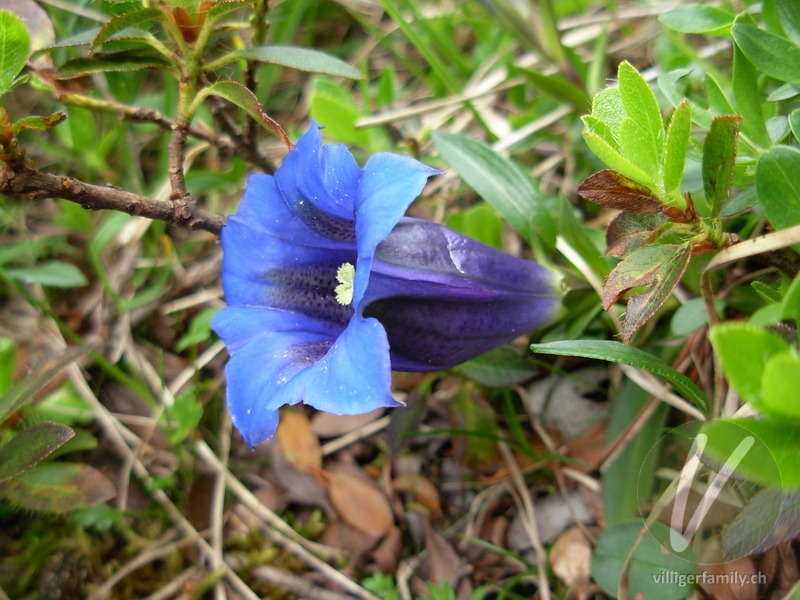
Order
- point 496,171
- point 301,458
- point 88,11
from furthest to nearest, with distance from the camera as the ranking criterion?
point 88,11 → point 301,458 → point 496,171

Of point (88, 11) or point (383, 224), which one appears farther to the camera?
point (88, 11)

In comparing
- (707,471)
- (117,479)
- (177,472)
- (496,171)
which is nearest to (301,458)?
(177,472)

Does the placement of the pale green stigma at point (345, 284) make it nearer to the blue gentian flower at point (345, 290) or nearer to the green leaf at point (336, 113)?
the blue gentian flower at point (345, 290)

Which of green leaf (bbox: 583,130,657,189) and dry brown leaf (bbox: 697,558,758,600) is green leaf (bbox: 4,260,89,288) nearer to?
green leaf (bbox: 583,130,657,189)

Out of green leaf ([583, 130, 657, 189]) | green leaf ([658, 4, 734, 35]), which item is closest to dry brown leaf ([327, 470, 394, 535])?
green leaf ([583, 130, 657, 189])

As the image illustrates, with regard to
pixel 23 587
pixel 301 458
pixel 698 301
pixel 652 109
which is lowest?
pixel 23 587

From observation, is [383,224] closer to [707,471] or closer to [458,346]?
[458,346]
